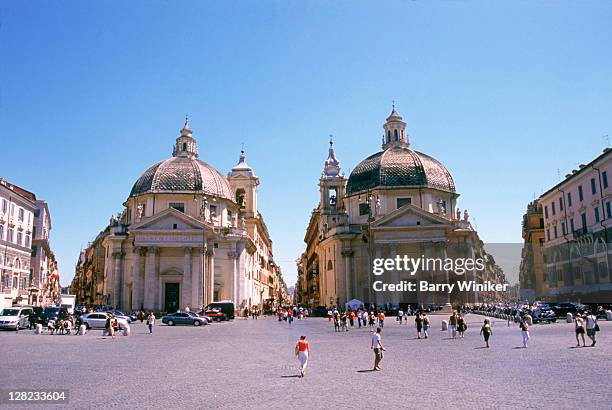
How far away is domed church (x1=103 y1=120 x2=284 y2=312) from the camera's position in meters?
58.3

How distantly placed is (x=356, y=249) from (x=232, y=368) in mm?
48603

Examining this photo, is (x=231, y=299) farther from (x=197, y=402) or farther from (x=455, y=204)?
(x=197, y=402)

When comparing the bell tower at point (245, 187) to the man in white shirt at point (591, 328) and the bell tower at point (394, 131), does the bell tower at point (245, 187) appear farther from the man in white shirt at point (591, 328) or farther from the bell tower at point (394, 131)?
the man in white shirt at point (591, 328)

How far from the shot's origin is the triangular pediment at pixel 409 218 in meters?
58.8

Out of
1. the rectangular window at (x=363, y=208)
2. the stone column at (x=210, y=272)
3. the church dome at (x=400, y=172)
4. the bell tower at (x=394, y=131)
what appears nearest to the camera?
the stone column at (x=210, y=272)

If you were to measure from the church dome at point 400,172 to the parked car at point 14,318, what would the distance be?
39.5m

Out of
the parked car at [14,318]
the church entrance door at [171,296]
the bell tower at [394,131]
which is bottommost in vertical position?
the parked car at [14,318]

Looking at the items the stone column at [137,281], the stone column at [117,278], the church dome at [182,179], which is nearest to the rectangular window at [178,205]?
the church dome at [182,179]

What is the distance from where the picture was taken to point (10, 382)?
13.4 metres

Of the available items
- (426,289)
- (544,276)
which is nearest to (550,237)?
(544,276)

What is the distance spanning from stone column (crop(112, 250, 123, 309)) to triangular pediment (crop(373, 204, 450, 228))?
29113mm

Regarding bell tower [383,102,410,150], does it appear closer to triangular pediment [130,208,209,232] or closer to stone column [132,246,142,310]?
triangular pediment [130,208,209,232]

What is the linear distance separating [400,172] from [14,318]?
4327 centimetres

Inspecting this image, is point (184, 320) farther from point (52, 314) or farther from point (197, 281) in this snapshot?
point (197, 281)
